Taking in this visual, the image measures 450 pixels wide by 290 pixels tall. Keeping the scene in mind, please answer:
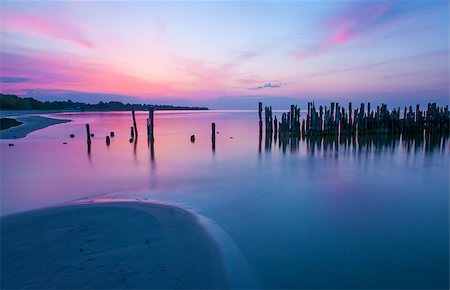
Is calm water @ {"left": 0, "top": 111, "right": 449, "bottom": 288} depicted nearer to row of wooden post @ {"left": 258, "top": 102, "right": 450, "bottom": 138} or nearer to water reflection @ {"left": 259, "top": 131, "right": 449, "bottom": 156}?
water reflection @ {"left": 259, "top": 131, "right": 449, "bottom": 156}

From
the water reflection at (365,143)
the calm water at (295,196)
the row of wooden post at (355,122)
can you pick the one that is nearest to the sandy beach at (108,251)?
the calm water at (295,196)

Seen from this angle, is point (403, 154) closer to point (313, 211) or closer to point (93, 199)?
point (313, 211)

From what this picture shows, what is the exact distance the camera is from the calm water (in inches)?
162

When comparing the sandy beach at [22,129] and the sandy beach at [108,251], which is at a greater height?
the sandy beach at [22,129]

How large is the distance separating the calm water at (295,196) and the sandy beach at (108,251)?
1.99ft

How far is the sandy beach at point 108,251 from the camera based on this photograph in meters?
3.39

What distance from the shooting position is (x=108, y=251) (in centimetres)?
402

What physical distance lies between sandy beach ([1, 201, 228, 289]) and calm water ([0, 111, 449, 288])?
0.61 metres

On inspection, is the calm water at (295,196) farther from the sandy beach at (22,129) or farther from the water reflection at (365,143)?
the sandy beach at (22,129)

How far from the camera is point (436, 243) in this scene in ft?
16.0

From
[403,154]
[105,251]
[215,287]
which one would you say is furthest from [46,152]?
[403,154]

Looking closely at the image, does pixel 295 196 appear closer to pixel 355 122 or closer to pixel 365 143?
pixel 365 143

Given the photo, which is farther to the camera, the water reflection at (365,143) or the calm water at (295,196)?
the water reflection at (365,143)

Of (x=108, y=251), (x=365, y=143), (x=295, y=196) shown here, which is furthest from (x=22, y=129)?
(x=365, y=143)
